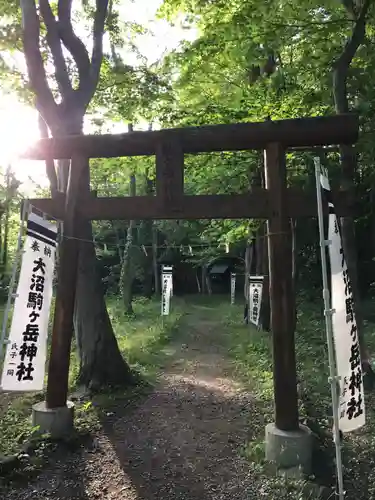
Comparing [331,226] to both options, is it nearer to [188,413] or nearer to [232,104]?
[188,413]

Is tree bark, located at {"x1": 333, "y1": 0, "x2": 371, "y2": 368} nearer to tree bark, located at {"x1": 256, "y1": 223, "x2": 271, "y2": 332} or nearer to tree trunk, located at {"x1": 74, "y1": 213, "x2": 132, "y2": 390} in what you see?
tree trunk, located at {"x1": 74, "y1": 213, "x2": 132, "y2": 390}

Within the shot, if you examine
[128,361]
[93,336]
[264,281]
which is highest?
[264,281]

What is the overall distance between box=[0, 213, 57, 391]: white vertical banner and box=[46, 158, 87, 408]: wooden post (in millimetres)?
295

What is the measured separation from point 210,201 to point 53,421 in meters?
3.58

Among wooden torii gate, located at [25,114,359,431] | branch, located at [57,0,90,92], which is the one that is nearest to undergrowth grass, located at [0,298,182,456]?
wooden torii gate, located at [25,114,359,431]

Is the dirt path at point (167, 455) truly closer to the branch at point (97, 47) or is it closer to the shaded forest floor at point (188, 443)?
the shaded forest floor at point (188, 443)

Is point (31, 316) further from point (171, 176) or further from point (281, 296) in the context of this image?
point (281, 296)

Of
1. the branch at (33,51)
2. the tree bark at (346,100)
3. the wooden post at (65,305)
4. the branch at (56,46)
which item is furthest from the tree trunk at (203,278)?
the wooden post at (65,305)

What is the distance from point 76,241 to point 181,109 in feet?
20.4

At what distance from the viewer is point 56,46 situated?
25.4 ft

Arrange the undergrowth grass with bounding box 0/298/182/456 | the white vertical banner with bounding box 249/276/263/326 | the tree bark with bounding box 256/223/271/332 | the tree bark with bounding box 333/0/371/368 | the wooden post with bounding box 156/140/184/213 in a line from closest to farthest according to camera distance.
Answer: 1. the wooden post with bounding box 156/140/184/213
2. the undergrowth grass with bounding box 0/298/182/456
3. the tree bark with bounding box 333/0/371/368
4. the white vertical banner with bounding box 249/276/263/326
5. the tree bark with bounding box 256/223/271/332

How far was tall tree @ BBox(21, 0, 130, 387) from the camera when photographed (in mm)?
7332

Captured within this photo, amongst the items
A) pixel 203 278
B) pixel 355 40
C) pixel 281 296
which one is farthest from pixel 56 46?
pixel 203 278

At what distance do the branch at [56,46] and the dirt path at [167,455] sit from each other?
5.80 metres
